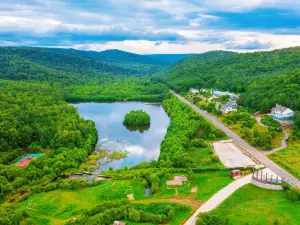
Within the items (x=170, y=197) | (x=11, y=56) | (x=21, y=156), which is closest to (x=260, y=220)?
(x=170, y=197)

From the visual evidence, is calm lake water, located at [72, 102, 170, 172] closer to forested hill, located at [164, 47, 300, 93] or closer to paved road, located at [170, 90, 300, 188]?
paved road, located at [170, 90, 300, 188]

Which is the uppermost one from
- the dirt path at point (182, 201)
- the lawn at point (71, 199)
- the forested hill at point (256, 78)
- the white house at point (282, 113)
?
the forested hill at point (256, 78)

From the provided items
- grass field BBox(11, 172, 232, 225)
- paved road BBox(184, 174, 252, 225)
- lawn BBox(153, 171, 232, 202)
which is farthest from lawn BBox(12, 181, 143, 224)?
paved road BBox(184, 174, 252, 225)

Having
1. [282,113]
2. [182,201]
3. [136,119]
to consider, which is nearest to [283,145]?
[282,113]

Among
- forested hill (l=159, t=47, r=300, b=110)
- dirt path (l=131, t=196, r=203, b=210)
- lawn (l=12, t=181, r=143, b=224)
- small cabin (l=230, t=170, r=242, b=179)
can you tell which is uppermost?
forested hill (l=159, t=47, r=300, b=110)

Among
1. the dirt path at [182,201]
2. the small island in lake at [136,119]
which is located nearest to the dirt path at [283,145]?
the dirt path at [182,201]

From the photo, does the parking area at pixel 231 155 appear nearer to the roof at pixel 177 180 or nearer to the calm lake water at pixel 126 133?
the roof at pixel 177 180

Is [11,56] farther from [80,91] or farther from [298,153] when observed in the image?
[298,153]
